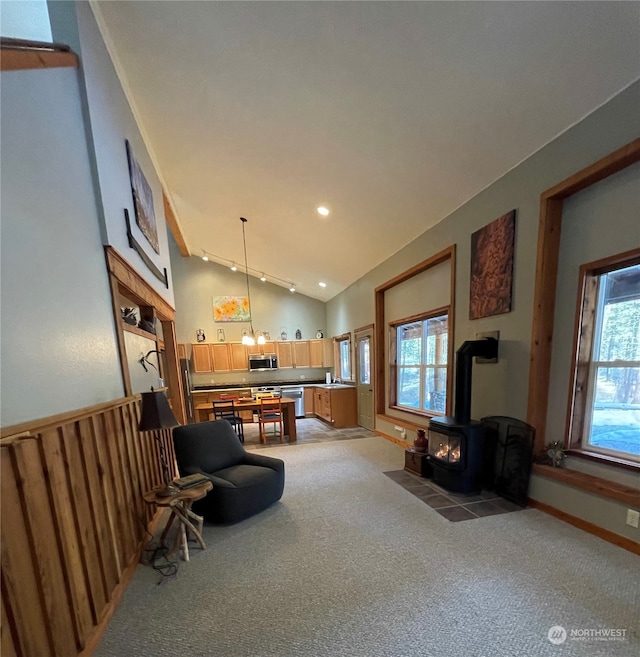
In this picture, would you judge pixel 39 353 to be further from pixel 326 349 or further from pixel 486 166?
pixel 326 349

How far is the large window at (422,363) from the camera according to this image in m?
3.94

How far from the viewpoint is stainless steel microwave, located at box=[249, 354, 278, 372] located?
754 cm

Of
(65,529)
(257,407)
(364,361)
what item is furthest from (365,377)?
(65,529)

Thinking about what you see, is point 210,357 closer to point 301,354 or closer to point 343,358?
point 301,354

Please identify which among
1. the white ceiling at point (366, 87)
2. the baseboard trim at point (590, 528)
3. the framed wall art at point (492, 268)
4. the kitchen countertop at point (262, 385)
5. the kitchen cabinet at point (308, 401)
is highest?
the white ceiling at point (366, 87)

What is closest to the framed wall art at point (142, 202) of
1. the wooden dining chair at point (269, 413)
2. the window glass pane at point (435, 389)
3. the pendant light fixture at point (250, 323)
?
the pendant light fixture at point (250, 323)

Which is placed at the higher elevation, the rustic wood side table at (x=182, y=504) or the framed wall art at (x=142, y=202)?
the framed wall art at (x=142, y=202)

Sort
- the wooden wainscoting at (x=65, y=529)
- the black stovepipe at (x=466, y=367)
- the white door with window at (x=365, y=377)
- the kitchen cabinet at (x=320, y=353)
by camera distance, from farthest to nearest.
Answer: the kitchen cabinet at (x=320, y=353)
the white door with window at (x=365, y=377)
the black stovepipe at (x=466, y=367)
the wooden wainscoting at (x=65, y=529)

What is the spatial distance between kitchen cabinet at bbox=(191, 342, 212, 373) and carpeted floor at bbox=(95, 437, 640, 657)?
5504 mm

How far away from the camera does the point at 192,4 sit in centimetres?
176

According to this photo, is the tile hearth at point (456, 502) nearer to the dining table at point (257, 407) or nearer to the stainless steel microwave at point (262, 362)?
the dining table at point (257, 407)

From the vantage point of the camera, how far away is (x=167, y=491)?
2021 millimetres

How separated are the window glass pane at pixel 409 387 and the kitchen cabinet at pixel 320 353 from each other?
10.6 ft

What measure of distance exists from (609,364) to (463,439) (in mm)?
1309
